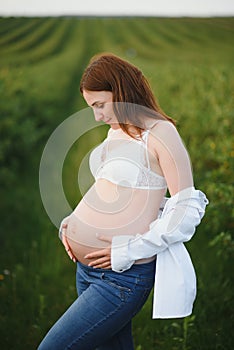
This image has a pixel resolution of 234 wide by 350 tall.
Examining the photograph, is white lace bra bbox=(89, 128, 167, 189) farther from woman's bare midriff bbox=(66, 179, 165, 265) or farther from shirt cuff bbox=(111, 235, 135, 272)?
shirt cuff bbox=(111, 235, 135, 272)

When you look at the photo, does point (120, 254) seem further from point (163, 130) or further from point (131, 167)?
point (163, 130)

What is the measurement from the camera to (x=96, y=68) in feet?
6.50

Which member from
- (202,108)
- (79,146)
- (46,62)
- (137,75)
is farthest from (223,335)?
(46,62)

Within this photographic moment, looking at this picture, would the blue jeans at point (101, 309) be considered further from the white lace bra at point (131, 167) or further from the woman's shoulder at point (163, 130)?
the woman's shoulder at point (163, 130)

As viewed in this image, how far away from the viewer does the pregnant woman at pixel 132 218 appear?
1934mm

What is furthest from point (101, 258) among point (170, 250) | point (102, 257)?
point (170, 250)

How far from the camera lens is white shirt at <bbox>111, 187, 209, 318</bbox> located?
1.93m

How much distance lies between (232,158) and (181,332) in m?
1.61

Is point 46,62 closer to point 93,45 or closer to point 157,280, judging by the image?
point 93,45

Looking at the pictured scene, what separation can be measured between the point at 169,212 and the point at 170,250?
0.48ft

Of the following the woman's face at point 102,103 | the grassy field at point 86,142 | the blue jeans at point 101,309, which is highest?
the woman's face at point 102,103

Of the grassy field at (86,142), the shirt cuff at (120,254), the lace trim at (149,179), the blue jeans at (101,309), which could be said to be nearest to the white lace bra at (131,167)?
the lace trim at (149,179)

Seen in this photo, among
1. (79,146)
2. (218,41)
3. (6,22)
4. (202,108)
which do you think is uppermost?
(6,22)

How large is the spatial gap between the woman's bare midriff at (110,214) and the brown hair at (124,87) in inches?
8.3
